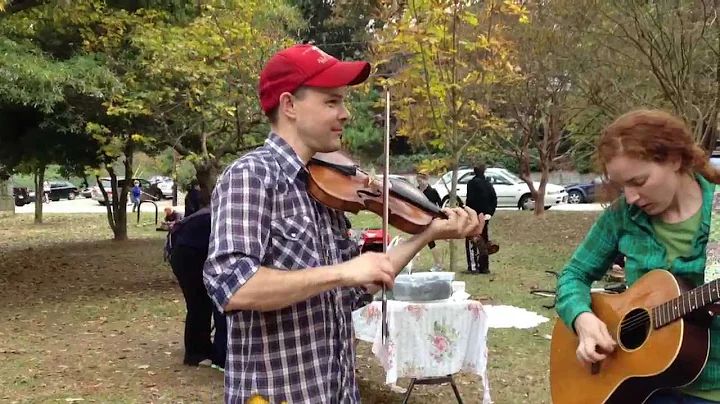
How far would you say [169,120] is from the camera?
10.4 m

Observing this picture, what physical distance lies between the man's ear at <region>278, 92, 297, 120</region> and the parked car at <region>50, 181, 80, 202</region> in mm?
40811

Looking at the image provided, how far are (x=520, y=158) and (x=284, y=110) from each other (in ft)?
58.7

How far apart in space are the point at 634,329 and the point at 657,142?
2.04 ft

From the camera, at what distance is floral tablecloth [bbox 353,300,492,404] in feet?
15.0

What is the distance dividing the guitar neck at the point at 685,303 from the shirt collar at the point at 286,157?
108 cm

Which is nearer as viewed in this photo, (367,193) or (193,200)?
(367,193)

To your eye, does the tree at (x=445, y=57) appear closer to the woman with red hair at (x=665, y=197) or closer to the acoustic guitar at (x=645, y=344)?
the acoustic guitar at (x=645, y=344)

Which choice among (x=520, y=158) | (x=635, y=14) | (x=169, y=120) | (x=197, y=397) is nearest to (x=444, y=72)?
(x=635, y=14)

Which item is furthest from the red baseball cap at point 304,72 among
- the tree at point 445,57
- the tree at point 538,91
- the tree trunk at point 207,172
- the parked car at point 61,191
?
the parked car at point 61,191

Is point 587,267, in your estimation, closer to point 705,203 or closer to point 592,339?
point 592,339

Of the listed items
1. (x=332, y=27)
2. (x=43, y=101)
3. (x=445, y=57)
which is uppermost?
(x=332, y=27)

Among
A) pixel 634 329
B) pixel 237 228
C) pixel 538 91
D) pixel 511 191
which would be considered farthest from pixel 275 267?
pixel 511 191

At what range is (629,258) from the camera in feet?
7.13

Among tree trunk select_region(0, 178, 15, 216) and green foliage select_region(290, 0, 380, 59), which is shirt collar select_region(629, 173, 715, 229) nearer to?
green foliage select_region(290, 0, 380, 59)
